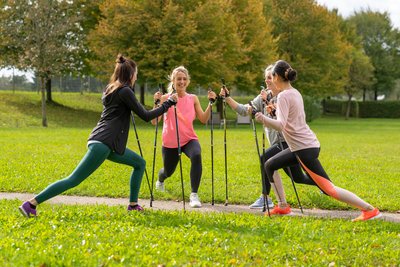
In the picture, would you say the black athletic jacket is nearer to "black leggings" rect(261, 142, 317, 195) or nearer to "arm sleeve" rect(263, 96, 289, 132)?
"arm sleeve" rect(263, 96, 289, 132)

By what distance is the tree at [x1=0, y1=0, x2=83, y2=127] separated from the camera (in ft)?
99.8

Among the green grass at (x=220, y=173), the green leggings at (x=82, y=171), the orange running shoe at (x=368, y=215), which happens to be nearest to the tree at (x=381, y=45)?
the green grass at (x=220, y=173)

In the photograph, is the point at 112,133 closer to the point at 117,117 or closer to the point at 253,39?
the point at 117,117

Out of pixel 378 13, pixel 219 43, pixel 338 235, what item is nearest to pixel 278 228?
pixel 338 235

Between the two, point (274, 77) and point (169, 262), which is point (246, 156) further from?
point (169, 262)

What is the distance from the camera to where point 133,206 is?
286 inches

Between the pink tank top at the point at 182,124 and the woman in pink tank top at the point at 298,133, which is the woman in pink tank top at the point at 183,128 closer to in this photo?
the pink tank top at the point at 182,124

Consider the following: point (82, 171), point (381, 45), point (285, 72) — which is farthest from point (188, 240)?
point (381, 45)

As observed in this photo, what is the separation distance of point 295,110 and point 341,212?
2149 mm

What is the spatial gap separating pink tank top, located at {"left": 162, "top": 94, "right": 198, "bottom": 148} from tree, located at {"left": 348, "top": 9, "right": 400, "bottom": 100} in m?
59.6

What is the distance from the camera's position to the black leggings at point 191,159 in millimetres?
8211

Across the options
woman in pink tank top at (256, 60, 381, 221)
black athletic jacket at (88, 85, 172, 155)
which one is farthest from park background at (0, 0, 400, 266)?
black athletic jacket at (88, 85, 172, 155)

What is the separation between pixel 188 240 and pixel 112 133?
183 cm

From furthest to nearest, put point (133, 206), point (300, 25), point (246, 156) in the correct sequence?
point (300, 25) < point (246, 156) < point (133, 206)
